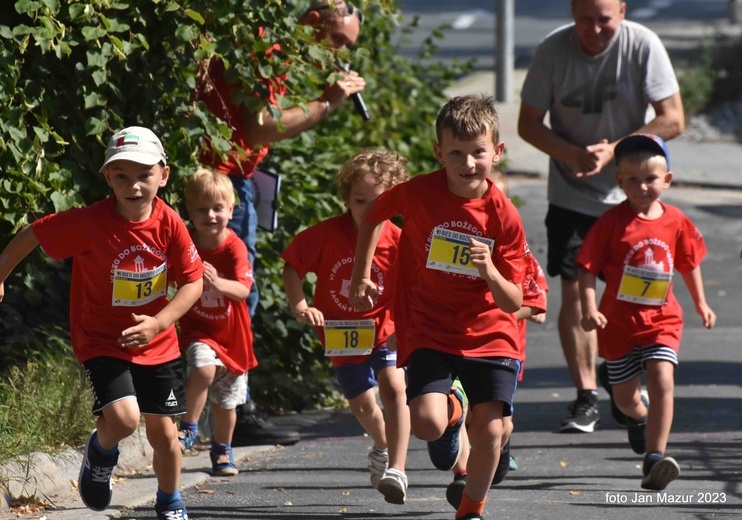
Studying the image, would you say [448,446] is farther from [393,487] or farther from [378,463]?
[378,463]

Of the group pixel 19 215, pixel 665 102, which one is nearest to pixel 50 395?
pixel 19 215

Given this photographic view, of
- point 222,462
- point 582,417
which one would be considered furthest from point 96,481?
point 582,417

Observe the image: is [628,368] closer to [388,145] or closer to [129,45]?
[129,45]

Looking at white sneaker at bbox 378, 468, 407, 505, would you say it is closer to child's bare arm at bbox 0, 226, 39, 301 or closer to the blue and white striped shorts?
the blue and white striped shorts

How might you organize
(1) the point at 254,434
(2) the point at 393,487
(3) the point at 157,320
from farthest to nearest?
(1) the point at 254,434, (2) the point at 393,487, (3) the point at 157,320

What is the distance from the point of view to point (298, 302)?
5445 mm

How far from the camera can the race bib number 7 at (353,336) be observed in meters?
5.54

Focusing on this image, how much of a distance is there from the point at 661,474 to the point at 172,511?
6.37 feet

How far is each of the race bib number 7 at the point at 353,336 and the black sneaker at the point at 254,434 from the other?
3.67 ft

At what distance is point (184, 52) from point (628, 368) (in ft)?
7.80

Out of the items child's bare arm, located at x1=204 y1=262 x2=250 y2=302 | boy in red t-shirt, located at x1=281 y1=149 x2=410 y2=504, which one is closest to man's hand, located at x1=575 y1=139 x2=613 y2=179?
boy in red t-shirt, located at x1=281 y1=149 x2=410 y2=504

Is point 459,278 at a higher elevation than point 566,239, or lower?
higher

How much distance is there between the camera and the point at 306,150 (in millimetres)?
7414

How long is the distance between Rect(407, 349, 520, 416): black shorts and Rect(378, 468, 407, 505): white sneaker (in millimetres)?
379
